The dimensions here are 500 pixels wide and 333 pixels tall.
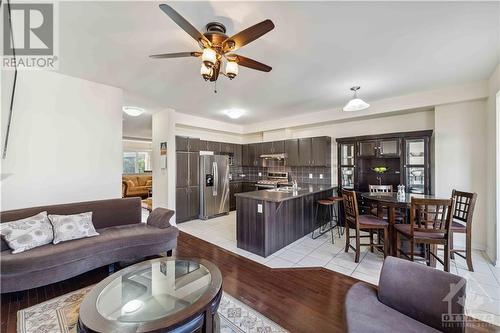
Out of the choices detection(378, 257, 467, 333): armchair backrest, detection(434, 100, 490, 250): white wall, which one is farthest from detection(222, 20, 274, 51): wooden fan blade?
detection(434, 100, 490, 250): white wall

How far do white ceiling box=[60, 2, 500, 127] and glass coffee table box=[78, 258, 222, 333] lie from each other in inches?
94.5

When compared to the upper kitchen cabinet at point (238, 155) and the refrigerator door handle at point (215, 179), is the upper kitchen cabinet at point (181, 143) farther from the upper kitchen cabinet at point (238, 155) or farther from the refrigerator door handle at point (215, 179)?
the upper kitchen cabinet at point (238, 155)

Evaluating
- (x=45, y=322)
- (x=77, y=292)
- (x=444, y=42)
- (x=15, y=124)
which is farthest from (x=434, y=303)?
(x=15, y=124)

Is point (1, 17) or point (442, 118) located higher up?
point (1, 17)

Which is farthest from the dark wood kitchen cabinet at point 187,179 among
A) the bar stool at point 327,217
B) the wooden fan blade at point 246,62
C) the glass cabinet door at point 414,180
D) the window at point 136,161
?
the window at point 136,161

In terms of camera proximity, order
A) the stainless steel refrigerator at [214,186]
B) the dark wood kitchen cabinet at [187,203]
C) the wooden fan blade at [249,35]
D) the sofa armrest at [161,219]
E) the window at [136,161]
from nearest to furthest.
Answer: the wooden fan blade at [249,35]
the sofa armrest at [161,219]
the dark wood kitchen cabinet at [187,203]
the stainless steel refrigerator at [214,186]
the window at [136,161]

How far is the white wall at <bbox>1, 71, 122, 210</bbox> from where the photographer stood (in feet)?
9.49

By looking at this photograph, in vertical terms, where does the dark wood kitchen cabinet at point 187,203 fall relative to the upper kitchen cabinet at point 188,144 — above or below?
below

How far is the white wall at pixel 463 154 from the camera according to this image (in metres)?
3.54

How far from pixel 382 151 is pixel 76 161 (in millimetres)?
5673

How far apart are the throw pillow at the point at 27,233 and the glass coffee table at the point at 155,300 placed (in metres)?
1.24

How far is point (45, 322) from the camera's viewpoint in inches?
73.7

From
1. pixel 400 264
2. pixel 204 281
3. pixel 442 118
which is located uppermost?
pixel 442 118

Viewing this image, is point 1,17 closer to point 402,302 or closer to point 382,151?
point 402,302
